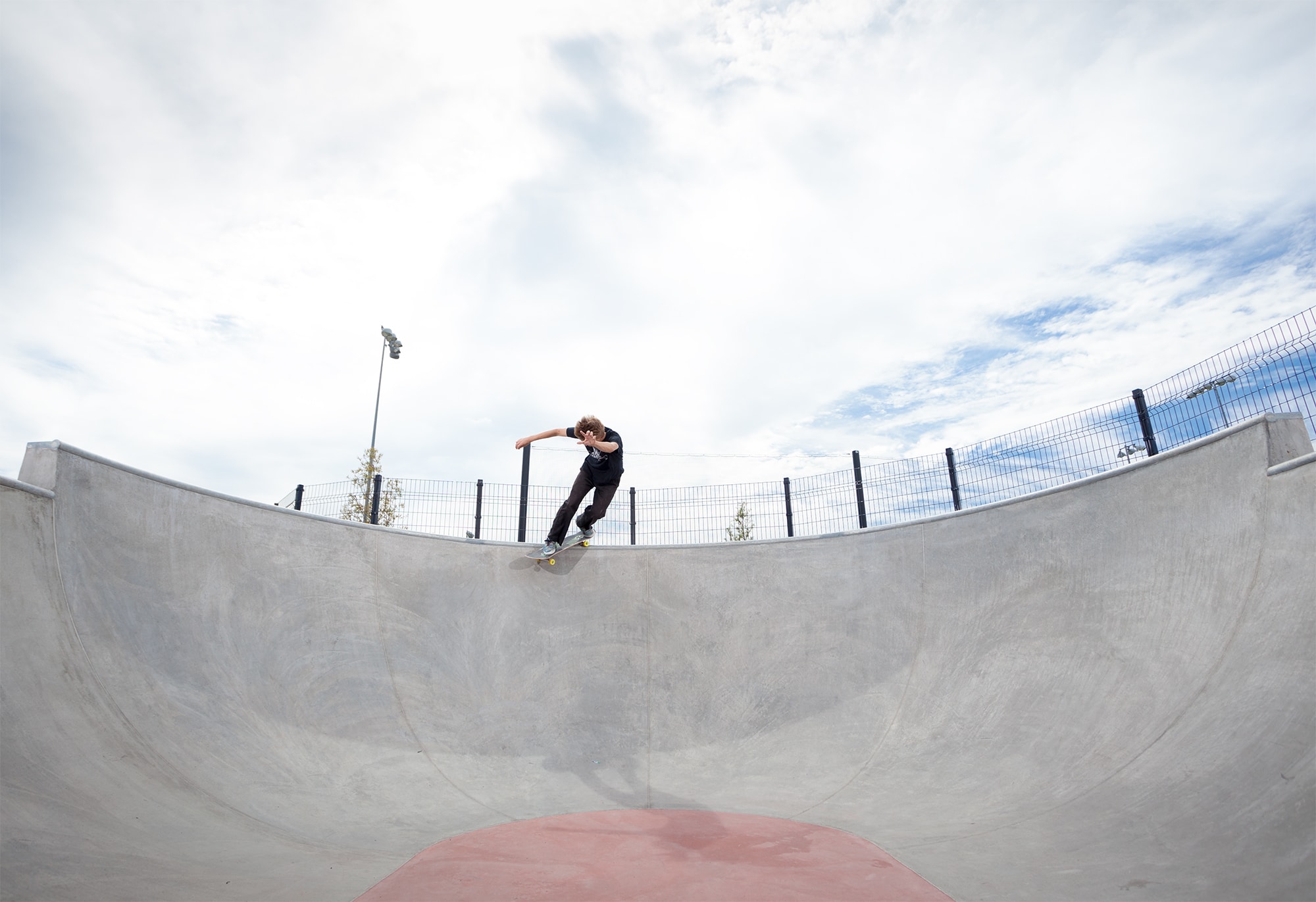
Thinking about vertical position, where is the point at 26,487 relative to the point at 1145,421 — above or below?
below

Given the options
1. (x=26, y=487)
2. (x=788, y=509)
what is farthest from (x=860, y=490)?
(x=26, y=487)

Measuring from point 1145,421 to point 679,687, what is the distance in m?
5.88

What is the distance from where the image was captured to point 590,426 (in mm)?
6406

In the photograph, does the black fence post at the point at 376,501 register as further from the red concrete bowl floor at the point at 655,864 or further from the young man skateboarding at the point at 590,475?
the red concrete bowl floor at the point at 655,864

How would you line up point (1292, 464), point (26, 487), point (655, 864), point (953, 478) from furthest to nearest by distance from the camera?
point (953, 478)
point (26, 487)
point (1292, 464)
point (655, 864)

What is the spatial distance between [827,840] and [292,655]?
4868 mm

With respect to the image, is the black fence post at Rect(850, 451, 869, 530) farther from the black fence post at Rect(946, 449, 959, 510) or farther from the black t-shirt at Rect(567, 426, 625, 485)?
the black t-shirt at Rect(567, 426, 625, 485)

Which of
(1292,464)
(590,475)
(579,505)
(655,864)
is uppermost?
(590,475)

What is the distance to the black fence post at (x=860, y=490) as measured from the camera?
29.0ft

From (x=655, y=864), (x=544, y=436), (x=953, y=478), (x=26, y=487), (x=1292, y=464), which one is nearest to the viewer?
(x=655, y=864)

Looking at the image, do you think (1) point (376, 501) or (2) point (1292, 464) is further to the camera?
(1) point (376, 501)

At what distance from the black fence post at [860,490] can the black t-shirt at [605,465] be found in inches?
150

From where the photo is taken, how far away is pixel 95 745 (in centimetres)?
397

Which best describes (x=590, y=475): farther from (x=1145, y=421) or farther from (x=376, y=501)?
(x=1145, y=421)
